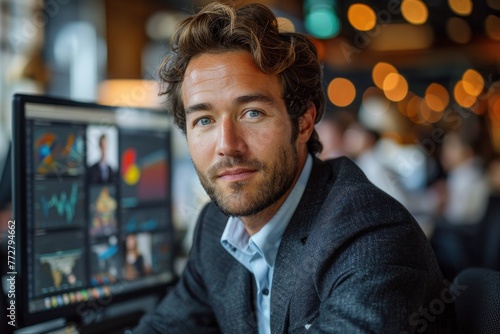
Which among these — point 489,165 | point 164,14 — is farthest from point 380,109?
point 164,14

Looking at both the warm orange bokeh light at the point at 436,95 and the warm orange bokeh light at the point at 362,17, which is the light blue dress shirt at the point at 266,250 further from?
the warm orange bokeh light at the point at 436,95

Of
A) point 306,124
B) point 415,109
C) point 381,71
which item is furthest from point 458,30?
point 306,124

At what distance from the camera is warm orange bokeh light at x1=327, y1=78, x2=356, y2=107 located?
10.4m

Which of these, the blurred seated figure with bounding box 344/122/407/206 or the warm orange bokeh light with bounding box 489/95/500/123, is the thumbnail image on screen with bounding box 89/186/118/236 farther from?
the warm orange bokeh light with bounding box 489/95/500/123

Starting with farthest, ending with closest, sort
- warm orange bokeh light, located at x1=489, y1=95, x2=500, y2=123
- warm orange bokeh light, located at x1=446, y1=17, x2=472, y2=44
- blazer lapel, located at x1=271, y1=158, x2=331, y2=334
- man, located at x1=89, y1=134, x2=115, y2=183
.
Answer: warm orange bokeh light, located at x1=489, y1=95, x2=500, y2=123 < warm orange bokeh light, located at x1=446, y1=17, x2=472, y2=44 < man, located at x1=89, y1=134, x2=115, y2=183 < blazer lapel, located at x1=271, y1=158, x2=331, y2=334

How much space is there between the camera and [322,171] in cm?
155

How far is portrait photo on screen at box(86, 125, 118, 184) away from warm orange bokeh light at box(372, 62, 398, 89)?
8475 mm

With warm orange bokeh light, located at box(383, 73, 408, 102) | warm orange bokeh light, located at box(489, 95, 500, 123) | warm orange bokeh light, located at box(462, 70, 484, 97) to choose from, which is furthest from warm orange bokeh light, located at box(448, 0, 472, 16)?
warm orange bokeh light, located at box(489, 95, 500, 123)

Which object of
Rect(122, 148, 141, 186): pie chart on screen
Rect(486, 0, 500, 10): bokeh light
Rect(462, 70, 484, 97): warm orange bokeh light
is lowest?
Rect(122, 148, 141, 186): pie chart on screen

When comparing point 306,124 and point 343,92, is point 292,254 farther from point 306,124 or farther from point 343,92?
point 343,92

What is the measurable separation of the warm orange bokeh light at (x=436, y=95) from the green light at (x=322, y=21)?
5356 millimetres

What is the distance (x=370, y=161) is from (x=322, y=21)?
199cm

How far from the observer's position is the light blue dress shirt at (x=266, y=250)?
4.92 feet

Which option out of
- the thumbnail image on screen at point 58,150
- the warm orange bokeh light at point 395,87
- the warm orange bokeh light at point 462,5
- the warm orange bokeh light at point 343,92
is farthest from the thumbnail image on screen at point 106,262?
the warm orange bokeh light at point 343,92
